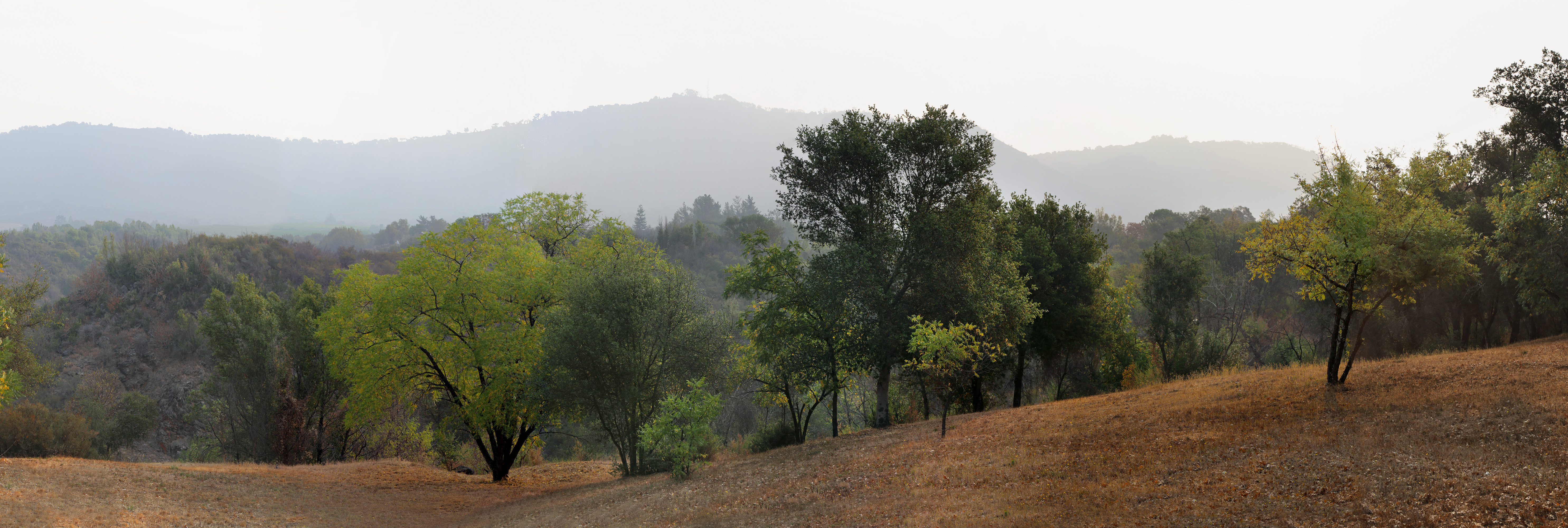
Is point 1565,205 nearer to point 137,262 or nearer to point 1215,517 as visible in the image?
point 1215,517

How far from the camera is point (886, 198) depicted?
2584cm

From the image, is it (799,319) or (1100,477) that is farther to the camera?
(799,319)

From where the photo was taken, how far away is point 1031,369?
49719 millimetres

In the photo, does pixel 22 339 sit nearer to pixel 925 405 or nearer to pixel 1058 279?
pixel 925 405

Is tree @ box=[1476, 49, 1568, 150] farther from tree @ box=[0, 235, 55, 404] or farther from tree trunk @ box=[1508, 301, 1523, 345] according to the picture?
tree @ box=[0, 235, 55, 404]

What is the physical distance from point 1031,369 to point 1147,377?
37.8ft

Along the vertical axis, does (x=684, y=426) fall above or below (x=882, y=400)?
above

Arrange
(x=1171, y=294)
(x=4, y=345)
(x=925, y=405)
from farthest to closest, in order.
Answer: (x=1171, y=294) → (x=925, y=405) → (x=4, y=345)

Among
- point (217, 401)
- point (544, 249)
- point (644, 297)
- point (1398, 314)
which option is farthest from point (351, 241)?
point (1398, 314)

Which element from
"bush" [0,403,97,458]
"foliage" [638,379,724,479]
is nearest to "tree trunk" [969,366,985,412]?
"foliage" [638,379,724,479]

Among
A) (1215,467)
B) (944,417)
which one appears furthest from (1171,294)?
(1215,467)

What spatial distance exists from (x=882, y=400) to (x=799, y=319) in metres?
5.34

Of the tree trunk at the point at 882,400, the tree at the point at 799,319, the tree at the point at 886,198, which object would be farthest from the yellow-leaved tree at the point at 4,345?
the tree trunk at the point at 882,400

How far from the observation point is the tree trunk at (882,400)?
1030 inches
